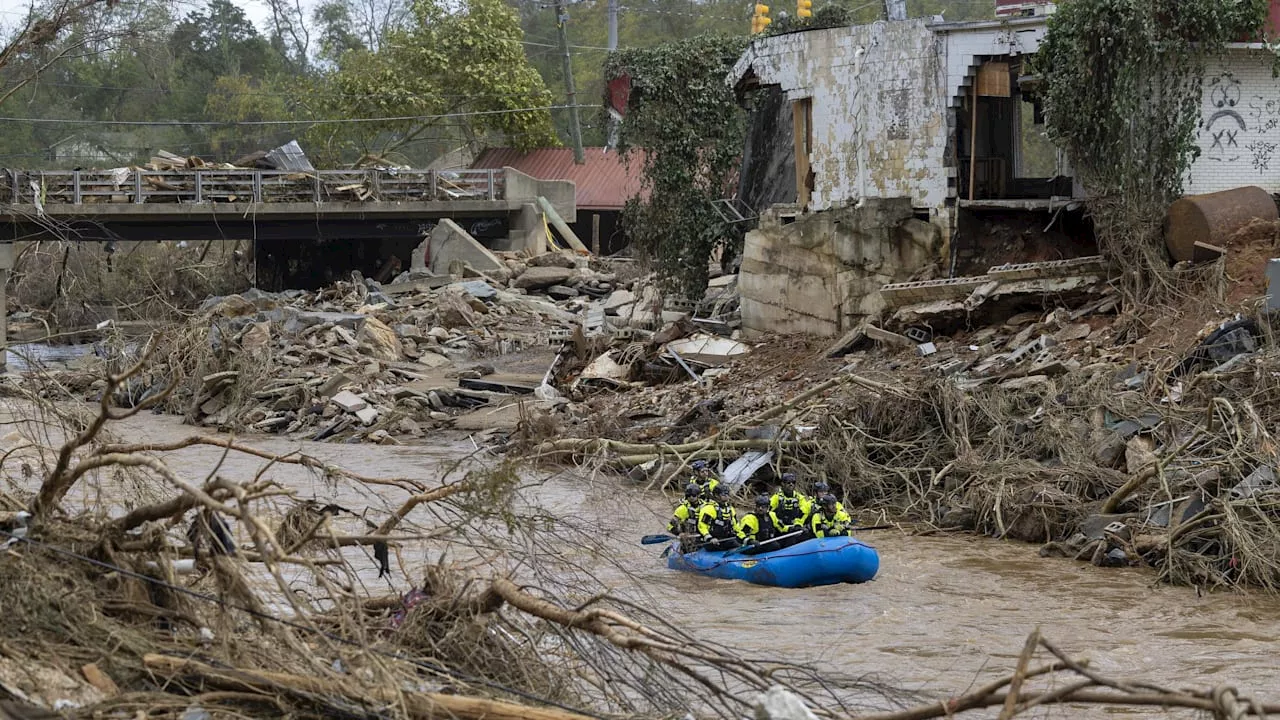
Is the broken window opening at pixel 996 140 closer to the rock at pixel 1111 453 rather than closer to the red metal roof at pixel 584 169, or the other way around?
the rock at pixel 1111 453

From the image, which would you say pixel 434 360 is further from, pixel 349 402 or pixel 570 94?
pixel 570 94

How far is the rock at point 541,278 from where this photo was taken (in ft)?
119

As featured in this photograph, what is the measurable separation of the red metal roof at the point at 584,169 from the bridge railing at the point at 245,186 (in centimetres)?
499

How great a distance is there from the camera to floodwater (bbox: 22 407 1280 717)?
10.4m

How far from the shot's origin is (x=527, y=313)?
110 ft

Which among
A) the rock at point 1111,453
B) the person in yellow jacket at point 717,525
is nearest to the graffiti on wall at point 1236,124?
the rock at point 1111,453

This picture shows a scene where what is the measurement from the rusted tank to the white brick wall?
687 millimetres

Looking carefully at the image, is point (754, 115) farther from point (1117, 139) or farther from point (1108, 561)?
point (1108, 561)

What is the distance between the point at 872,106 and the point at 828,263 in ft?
8.26

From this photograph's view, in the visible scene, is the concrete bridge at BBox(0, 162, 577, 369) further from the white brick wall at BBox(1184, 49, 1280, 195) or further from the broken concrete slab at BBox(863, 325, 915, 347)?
the white brick wall at BBox(1184, 49, 1280, 195)

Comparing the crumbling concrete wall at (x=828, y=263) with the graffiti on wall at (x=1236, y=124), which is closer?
the graffiti on wall at (x=1236, y=124)

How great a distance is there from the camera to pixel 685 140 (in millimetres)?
26953

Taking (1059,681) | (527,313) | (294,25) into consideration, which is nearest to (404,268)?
(527,313)

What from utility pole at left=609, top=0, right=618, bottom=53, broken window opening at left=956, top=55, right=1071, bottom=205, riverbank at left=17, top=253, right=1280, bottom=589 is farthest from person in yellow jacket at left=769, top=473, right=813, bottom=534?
utility pole at left=609, top=0, right=618, bottom=53
